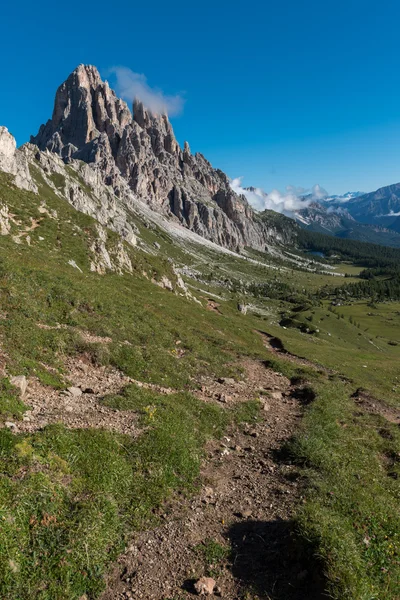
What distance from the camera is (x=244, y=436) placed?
18.7 m

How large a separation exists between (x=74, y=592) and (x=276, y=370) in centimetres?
2632

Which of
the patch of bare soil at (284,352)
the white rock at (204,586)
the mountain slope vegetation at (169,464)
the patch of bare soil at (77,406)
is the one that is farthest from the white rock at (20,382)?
the patch of bare soil at (284,352)

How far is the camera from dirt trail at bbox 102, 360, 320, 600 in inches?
353

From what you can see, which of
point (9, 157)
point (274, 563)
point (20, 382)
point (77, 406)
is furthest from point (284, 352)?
point (9, 157)

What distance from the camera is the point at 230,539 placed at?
35.8 feet

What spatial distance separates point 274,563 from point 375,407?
22.4m

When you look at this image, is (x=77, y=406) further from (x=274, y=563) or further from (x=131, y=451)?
(x=274, y=563)

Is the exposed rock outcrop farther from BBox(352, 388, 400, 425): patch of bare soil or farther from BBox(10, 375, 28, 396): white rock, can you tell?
BBox(352, 388, 400, 425): patch of bare soil

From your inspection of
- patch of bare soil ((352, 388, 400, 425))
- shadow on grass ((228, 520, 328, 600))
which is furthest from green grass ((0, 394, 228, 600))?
patch of bare soil ((352, 388, 400, 425))

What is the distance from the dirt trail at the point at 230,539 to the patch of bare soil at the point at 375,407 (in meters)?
14.0

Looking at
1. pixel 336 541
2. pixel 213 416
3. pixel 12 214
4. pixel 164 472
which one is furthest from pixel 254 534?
pixel 12 214

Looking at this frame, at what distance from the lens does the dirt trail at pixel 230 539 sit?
898 centimetres

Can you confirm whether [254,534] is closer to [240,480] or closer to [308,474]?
[240,480]

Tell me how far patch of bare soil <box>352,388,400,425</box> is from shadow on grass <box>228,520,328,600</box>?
1895 centimetres
